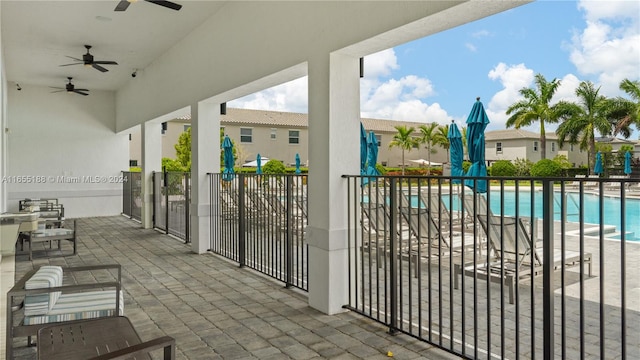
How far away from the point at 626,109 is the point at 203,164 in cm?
3578

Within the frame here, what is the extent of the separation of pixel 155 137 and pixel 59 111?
12.6 feet

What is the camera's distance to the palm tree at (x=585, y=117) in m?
33.3

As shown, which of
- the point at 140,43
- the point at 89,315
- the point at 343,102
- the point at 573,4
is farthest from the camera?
the point at 573,4

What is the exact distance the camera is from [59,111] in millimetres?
12727

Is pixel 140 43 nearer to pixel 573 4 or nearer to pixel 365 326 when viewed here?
pixel 365 326

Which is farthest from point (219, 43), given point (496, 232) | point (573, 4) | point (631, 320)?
point (573, 4)

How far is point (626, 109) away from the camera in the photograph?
33.4 metres

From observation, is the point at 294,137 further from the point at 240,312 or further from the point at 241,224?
the point at 240,312

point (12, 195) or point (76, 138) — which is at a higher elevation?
point (76, 138)

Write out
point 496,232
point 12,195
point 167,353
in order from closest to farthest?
1. point 167,353
2. point 496,232
3. point 12,195

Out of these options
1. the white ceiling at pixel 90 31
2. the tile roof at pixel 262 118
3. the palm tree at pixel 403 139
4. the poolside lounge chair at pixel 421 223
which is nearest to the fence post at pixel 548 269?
the poolside lounge chair at pixel 421 223

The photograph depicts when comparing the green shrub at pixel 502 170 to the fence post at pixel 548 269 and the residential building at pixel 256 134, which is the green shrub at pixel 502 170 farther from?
the fence post at pixel 548 269

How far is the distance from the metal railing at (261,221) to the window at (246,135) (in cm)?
1938

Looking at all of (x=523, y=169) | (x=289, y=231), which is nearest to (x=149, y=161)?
(x=289, y=231)
